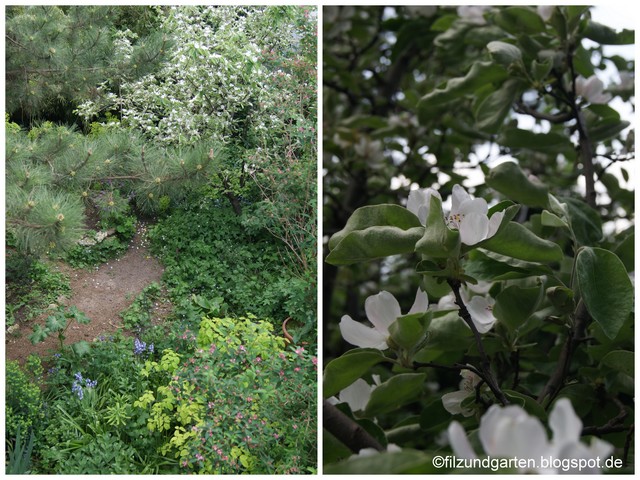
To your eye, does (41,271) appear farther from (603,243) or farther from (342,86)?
(603,243)

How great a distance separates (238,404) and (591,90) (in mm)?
929

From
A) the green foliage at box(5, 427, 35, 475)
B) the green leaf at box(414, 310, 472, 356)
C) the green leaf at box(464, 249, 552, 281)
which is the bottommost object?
the green foliage at box(5, 427, 35, 475)

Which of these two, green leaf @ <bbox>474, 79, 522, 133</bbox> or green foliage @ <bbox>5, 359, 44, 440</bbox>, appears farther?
green foliage @ <bbox>5, 359, 44, 440</bbox>

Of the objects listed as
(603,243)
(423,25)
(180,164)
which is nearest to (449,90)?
(603,243)

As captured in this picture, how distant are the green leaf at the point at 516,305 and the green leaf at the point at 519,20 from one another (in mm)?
541

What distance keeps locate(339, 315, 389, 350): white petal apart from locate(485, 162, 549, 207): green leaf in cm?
29

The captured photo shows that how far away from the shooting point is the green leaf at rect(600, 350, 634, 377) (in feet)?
2.33

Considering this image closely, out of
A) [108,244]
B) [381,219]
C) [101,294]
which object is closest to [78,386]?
[101,294]

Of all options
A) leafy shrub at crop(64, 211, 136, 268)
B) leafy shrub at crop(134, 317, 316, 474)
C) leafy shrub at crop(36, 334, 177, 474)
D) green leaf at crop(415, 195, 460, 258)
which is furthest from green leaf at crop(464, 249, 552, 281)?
leafy shrub at crop(64, 211, 136, 268)

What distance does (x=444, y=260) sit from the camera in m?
0.63

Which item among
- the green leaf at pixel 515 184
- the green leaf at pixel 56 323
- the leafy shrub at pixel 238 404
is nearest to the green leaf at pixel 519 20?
the green leaf at pixel 515 184

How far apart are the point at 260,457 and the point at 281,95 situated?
80 centimetres

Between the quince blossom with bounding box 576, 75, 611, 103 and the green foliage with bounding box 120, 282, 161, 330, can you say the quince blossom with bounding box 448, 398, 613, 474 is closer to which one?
the quince blossom with bounding box 576, 75, 611, 103

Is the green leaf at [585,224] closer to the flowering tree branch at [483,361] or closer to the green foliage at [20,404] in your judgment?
the flowering tree branch at [483,361]
